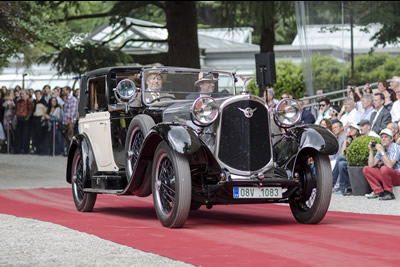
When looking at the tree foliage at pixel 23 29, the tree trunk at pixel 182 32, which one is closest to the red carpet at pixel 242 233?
the tree foliage at pixel 23 29

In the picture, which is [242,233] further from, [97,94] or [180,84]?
[97,94]

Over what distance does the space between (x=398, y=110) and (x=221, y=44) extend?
2815 cm

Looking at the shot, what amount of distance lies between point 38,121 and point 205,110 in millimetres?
18232

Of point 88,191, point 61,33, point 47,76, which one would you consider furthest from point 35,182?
point 47,76

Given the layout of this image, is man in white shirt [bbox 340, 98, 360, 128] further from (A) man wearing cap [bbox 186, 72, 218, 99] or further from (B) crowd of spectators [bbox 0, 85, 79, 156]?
(B) crowd of spectators [bbox 0, 85, 79, 156]

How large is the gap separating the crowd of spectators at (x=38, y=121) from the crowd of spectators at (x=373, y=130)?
1000 cm

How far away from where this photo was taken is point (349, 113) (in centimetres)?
1741

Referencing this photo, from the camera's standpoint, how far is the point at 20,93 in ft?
91.1

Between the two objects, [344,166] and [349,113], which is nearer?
[344,166]

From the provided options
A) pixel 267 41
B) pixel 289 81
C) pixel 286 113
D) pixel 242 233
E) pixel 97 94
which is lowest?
pixel 242 233

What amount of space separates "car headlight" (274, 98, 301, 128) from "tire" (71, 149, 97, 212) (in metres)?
3.10

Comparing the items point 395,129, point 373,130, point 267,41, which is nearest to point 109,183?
point 395,129

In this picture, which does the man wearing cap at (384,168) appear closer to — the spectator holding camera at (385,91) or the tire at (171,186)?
the spectator holding camera at (385,91)

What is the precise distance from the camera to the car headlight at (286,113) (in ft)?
34.0
